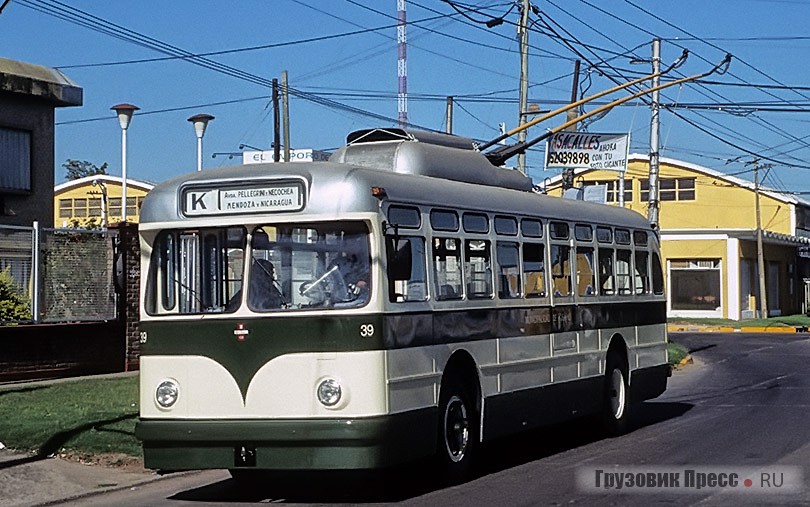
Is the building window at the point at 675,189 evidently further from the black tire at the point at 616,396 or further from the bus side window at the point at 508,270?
the bus side window at the point at 508,270

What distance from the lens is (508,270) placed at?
13.5m

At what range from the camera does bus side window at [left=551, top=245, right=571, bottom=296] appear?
14.8 metres

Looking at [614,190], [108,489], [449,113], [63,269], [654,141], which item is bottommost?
[108,489]

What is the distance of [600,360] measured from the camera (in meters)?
16.0

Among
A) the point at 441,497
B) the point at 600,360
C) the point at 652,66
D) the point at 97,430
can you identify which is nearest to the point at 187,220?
the point at 441,497

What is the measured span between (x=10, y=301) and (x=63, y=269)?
4.80 ft

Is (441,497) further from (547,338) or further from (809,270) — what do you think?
(809,270)

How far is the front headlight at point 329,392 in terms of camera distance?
10.7m

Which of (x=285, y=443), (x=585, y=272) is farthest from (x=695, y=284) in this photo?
(x=285, y=443)

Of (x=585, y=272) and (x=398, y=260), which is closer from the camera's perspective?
(x=398, y=260)

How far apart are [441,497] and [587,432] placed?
592 cm

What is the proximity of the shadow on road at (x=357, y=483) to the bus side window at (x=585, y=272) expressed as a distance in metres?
1.84

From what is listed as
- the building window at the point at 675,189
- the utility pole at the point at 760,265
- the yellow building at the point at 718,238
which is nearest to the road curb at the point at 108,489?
the yellow building at the point at 718,238

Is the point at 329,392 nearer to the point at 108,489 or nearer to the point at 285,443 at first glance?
the point at 285,443
